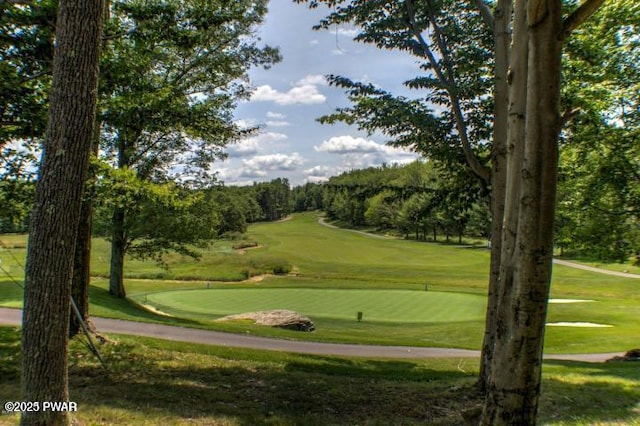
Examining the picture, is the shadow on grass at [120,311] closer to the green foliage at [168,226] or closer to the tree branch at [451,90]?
the green foliage at [168,226]

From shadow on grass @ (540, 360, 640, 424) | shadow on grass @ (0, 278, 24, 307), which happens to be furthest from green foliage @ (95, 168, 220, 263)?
shadow on grass @ (540, 360, 640, 424)

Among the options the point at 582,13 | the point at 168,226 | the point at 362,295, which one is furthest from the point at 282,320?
the point at 582,13

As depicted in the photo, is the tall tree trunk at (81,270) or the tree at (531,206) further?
the tall tree trunk at (81,270)

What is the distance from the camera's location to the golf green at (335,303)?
23.0 metres

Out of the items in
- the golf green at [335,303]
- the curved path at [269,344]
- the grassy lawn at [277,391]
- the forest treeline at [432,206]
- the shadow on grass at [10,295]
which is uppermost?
the forest treeline at [432,206]

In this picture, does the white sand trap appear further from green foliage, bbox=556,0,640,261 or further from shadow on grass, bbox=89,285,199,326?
shadow on grass, bbox=89,285,199,326

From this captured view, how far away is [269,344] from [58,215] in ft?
34.6

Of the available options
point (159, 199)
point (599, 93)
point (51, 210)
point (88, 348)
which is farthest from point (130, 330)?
point (599, 93)

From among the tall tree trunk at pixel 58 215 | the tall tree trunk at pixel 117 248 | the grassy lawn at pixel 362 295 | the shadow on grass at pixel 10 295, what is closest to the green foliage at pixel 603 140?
the grassy lawn at pixel 362 295

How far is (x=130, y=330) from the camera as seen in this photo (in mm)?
13203

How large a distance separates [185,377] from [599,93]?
11491 mm

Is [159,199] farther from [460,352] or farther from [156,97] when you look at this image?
[460,352]

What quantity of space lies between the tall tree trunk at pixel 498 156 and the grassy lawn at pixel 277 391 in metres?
0.97

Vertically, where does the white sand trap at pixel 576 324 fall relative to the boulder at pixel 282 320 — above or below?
above
